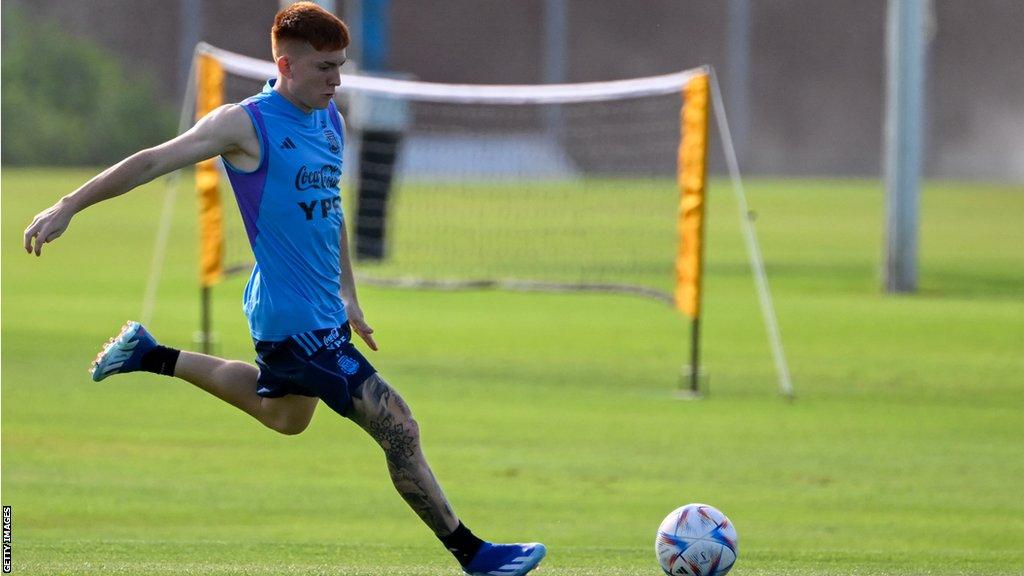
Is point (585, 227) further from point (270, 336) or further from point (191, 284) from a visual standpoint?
point (270, 336)

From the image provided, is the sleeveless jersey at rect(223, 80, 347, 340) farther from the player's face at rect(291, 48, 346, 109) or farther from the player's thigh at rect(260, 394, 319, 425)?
the player's thigh at rect(260, 394, 319, 425)

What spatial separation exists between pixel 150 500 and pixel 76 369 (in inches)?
191

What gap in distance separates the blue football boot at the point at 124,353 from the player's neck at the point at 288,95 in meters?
1.11

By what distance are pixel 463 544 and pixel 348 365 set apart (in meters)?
0.77

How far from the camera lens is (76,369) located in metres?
13.5

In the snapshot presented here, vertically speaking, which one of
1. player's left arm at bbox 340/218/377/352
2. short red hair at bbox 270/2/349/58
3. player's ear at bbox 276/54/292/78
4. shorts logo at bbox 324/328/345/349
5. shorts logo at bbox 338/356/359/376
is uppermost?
short red hair at bbox 270/2/349/58

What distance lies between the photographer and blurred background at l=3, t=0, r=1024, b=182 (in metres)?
46.0

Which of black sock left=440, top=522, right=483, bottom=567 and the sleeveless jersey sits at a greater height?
the sleeveless jersey

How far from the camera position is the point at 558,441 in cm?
1086

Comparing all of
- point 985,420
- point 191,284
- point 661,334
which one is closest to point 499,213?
point 191,284

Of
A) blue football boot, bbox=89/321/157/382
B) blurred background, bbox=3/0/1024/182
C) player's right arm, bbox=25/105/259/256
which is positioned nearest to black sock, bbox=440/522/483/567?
blue football boot, bbox=89/321/157/382

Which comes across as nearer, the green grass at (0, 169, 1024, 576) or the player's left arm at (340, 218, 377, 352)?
the player's left arm at (340, 218, 377, 352)

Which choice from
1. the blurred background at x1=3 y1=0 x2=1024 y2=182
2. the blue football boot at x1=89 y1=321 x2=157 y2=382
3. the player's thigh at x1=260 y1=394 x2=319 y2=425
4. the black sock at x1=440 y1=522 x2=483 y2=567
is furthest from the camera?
the blurred background at x1=3 y1=0 x2=1024 y2=182

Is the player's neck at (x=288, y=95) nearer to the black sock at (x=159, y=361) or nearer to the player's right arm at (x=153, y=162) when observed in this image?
the player's right arm at (x=153, y=162)
